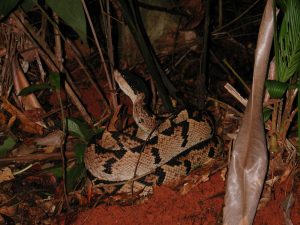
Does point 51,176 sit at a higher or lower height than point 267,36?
lower

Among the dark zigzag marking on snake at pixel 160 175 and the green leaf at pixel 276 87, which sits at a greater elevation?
the green leaf at pixel 276 87

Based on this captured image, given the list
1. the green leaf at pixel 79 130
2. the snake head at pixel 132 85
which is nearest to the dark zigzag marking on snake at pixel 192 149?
the snake head at pixel 132 85

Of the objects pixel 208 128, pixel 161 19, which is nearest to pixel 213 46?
pixel 161 19

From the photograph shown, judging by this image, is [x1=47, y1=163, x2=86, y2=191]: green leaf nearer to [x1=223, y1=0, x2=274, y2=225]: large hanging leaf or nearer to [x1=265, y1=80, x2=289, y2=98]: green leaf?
[x1=223, y1=0, x2=274, y2=225]: large hanging leaf

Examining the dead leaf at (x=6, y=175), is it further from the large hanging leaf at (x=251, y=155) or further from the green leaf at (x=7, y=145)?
the large hanging leaf at (x=251, y=155)

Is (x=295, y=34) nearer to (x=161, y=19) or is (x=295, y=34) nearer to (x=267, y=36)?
(x=267, y=36)

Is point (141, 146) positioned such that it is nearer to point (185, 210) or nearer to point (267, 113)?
point (185, 210)

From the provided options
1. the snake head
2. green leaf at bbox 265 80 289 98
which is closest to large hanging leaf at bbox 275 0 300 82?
green leaf at bbox 265 80 289 98

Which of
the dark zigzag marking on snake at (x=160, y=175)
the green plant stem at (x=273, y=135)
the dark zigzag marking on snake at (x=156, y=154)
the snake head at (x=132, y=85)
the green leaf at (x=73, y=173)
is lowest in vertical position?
the green leaf at (x=73, y=173)
